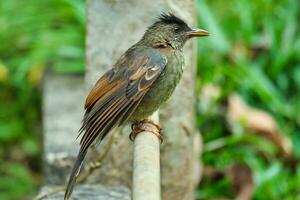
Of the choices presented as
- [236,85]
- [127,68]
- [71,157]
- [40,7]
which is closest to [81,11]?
[40,7]

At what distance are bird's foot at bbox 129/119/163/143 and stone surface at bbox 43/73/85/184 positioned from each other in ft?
2.65

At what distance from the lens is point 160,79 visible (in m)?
5.09

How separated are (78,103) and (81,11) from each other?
83 centimetres

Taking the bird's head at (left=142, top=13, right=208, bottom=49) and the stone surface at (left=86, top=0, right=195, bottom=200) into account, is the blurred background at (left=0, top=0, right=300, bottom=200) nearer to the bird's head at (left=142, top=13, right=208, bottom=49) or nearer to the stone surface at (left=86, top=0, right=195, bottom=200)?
the stone surface at (left=86, top=0, right=195, bottom=200)

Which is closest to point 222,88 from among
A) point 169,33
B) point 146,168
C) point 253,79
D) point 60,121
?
point 253,79

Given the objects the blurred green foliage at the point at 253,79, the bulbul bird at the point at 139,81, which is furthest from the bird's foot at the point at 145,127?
the blurred green foliage at the point at 253,79

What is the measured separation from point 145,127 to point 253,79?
2463 mm

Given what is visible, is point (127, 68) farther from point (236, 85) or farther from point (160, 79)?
point (236, 85)

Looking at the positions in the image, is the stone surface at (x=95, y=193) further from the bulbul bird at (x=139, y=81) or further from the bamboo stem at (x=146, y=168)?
the bamboo stem at (x=146, y=168)

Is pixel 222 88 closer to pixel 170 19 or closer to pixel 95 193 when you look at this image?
pixel 170 19

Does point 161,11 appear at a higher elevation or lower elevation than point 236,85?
lower

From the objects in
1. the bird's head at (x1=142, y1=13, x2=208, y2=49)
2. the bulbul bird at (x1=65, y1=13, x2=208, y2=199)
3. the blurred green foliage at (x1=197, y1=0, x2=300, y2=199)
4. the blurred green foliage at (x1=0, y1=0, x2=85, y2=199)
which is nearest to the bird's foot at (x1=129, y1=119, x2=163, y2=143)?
the bulbul bird at (x1=65, y1=13, x2=208, y2=199)

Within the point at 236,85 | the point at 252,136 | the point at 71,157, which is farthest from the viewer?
the point at 236,85

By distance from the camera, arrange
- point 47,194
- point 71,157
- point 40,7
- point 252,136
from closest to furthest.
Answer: point 47,194 < point 71,157 < point 252,136 < point 40,7
